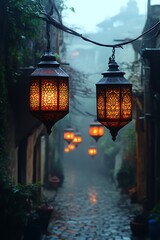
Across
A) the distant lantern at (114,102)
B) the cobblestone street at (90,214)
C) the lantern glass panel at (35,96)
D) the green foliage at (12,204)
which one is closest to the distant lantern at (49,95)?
the lantern glass panel at (35,96)

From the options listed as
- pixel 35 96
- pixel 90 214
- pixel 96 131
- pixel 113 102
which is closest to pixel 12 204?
pixel 35 96

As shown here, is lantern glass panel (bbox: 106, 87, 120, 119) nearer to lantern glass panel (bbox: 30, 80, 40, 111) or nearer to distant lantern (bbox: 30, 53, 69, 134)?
distant lantern (bbox: 30, 53, 69, 134)

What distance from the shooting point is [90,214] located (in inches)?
810

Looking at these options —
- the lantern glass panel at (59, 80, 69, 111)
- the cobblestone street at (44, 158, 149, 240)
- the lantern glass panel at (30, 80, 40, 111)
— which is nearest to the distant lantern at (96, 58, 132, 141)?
the lantern glass panel at (59, 80, 69, 111)

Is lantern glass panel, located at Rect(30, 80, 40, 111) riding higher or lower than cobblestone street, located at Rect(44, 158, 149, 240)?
higher

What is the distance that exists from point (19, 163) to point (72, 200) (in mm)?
7677

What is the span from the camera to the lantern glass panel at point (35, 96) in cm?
661

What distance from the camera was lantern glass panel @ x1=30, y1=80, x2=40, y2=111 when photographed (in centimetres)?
661

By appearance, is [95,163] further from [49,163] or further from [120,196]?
[120,196]

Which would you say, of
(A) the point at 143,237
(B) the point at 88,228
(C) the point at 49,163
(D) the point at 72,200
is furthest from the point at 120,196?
(A) the point at 143,237

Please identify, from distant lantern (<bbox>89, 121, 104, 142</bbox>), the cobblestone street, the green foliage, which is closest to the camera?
the green foliage

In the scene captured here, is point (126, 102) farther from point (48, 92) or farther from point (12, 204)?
point (12, 204)

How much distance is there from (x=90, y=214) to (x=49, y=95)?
1474cm

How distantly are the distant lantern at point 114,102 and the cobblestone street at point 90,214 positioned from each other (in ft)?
31.4
